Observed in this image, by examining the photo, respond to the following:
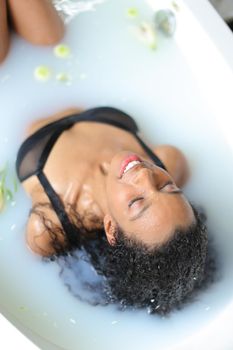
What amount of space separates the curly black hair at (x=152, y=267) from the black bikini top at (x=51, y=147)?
0.15 ft

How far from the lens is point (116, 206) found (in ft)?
3.94

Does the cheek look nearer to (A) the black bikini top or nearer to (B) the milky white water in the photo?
(A) the black bikini top

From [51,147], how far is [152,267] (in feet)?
1.44

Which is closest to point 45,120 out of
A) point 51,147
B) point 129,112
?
point 51,147

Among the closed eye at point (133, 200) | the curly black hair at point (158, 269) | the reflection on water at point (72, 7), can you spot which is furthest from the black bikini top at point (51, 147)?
the reflection on water at point (72, 7)

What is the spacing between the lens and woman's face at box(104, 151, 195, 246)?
1.13 meters

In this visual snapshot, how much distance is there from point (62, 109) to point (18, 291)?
1.71 ft

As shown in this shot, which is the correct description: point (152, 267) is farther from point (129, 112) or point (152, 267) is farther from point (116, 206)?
point (129, 112)

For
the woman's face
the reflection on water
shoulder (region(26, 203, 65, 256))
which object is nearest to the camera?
the woman's face

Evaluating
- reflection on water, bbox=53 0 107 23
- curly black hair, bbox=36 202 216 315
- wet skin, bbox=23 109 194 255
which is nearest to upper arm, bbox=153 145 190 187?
wet skin, bbox=23 109 194 255

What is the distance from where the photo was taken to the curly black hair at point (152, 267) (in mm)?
1158

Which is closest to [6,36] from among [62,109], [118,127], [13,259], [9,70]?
[9,70]

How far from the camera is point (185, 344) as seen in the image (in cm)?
133

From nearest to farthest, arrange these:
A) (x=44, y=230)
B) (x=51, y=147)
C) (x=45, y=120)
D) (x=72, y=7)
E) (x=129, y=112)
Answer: (x=44, y=230) → (x=51, y=147) → (x=45, y=120) → (x=129, y=112) → (x=72, y=7)
